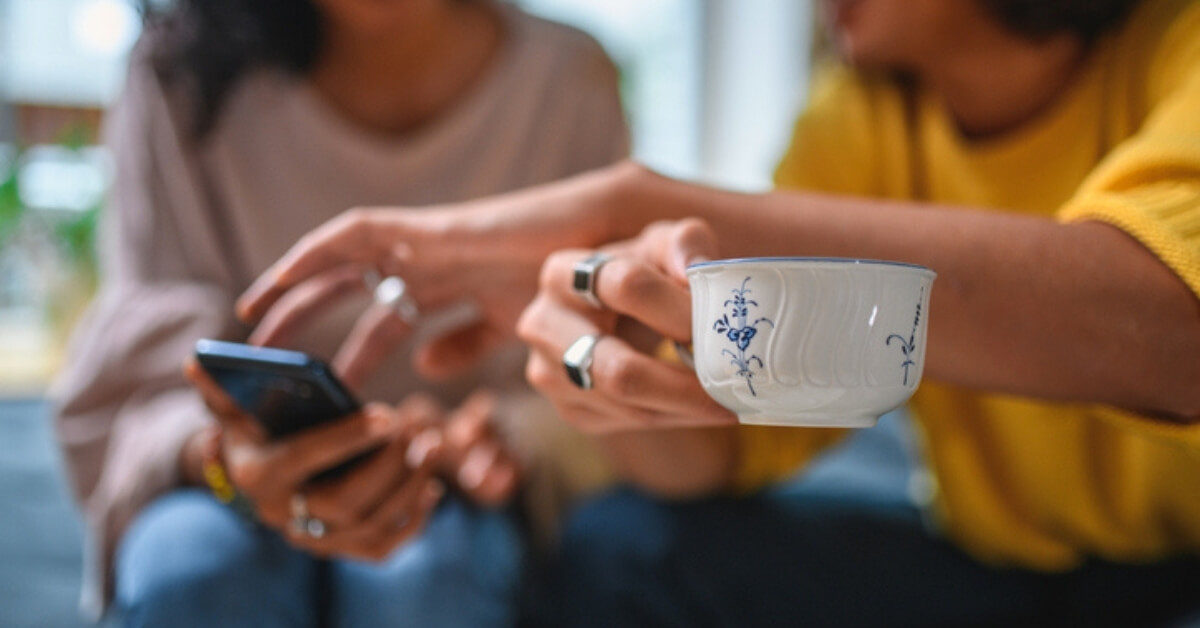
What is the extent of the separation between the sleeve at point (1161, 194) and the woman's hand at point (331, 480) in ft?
1.52

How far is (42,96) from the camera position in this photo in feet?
4.74

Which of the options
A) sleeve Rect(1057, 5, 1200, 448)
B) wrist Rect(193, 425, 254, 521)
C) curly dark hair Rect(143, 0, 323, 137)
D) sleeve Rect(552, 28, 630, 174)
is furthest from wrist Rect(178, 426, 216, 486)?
sleeve Rect(1057, 5, 1200, 448)

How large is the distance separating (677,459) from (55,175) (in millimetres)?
1048

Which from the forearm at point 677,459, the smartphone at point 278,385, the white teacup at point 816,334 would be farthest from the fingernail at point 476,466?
the white teacup at point 816,334

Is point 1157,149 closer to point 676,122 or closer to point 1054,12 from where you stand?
point 1054,12

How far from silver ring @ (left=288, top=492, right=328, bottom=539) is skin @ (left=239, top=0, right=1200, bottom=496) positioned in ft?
0.47

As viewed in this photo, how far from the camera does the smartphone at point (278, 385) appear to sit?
0.57 meters

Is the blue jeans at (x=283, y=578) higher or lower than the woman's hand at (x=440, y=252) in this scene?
lower

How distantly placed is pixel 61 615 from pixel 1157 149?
1.01 meters

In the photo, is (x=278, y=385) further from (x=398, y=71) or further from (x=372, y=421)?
(x=398, y=71)

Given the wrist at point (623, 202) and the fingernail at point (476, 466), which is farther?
the fingernail at point (476, 466)

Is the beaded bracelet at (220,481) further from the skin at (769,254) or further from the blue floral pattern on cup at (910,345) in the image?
the blue floral pattern on cup at (910,345)

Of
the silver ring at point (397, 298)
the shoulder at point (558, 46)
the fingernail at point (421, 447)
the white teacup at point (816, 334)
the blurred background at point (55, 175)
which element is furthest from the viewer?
the blurred background at point (55, 175)

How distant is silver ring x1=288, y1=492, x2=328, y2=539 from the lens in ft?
2.16
